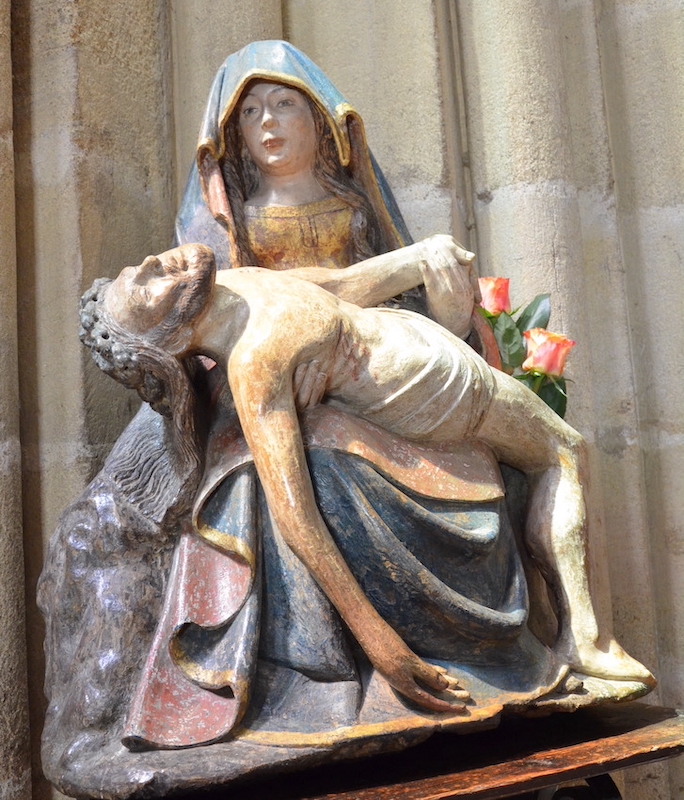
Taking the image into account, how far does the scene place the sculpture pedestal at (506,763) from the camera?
1183 millimetres

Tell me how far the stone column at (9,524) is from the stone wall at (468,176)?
0.12 feet

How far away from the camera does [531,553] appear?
1502mm

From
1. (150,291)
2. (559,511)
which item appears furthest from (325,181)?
(559,511)

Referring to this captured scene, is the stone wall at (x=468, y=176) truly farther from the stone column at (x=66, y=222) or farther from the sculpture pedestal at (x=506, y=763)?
the sculpture pedestal at (x=506, y=763)

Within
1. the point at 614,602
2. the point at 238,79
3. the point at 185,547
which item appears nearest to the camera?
the point at 185,547

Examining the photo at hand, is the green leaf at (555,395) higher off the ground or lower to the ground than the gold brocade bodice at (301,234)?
lower

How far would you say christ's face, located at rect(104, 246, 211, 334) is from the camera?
1.28 m

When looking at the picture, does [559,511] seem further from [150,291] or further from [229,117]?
[229,117]

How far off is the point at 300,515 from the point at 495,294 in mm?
644

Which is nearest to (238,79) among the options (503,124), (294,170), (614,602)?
(294,170)

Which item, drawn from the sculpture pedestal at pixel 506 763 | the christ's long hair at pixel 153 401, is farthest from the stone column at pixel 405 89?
the sculpture pedestal at pixel 506 763

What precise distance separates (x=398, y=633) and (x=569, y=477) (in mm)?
354

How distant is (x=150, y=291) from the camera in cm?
128

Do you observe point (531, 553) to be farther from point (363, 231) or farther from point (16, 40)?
point (16, 40)
